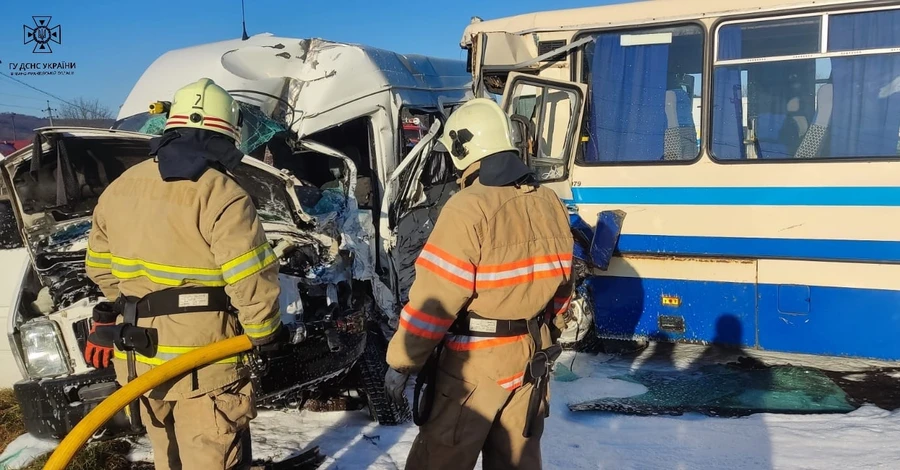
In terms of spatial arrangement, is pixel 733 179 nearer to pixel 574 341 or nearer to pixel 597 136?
pixel 597 136

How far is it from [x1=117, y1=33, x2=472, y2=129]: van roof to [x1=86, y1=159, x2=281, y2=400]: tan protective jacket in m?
3.23

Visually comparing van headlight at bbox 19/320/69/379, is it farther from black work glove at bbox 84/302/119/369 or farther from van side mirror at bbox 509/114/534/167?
van side mirror at bbox 509/114/534/167

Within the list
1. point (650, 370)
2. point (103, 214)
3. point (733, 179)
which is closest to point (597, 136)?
point (733, 179)

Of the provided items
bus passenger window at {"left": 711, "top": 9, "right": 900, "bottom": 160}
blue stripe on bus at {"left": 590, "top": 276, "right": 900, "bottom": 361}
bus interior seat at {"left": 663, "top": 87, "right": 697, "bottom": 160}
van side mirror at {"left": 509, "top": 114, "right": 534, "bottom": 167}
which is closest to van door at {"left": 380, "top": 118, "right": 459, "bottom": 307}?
van side mirror at {"left": 509, "top": 114, "right": 534, "bottom": 167}

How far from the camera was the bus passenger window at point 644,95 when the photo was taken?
524 centimetres

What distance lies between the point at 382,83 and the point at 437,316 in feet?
14.0

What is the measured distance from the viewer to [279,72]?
6188 mm

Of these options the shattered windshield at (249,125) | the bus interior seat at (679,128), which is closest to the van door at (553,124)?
the bus interior seat at (679,128)

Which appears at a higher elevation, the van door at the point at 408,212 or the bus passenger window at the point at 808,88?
the bus passenger window at the point at 808,88

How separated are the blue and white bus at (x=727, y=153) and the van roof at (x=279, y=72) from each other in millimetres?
1111

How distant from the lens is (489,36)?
5.34m

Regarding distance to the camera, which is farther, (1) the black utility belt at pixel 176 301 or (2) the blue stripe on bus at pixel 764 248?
(2) the blue stripe on bus at pixel 764 248

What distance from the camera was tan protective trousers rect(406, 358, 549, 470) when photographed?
257 cm

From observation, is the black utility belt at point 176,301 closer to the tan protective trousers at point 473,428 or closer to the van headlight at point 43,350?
the tan protective trousers at point 473,428
